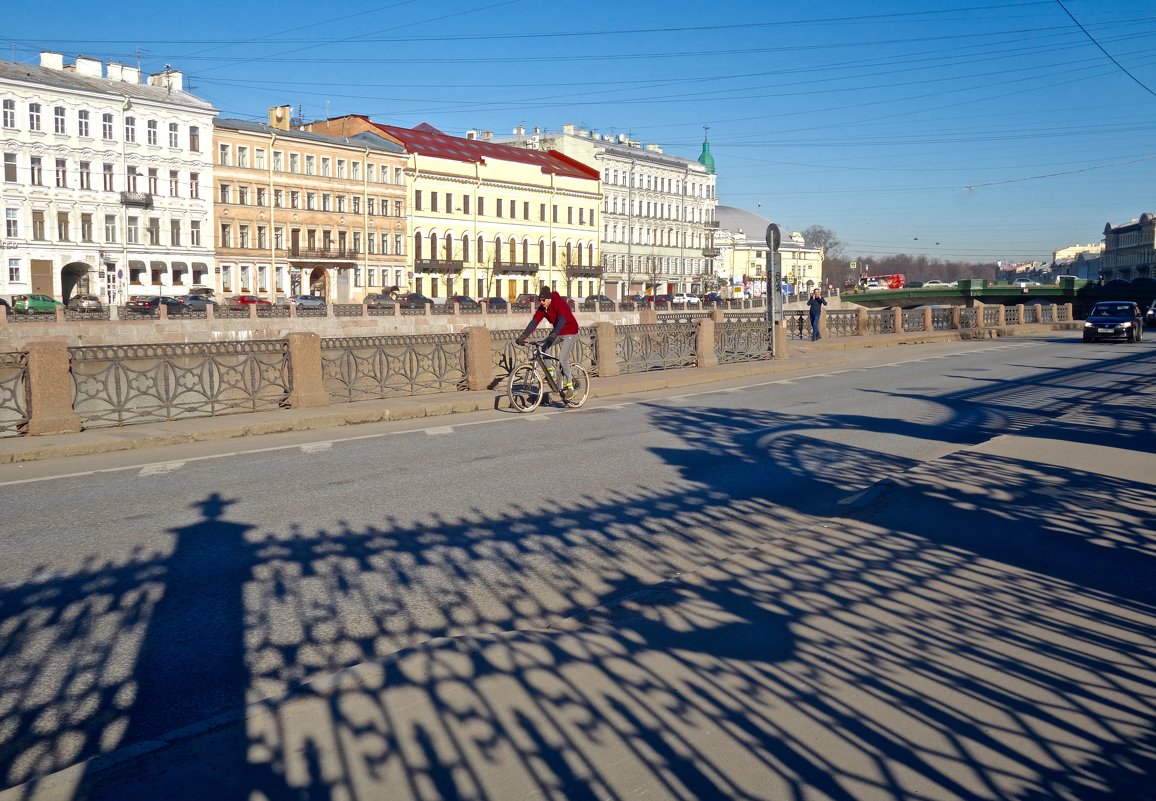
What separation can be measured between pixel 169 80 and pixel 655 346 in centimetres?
5659

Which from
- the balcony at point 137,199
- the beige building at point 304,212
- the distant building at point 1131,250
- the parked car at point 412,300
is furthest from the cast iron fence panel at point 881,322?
the distant building at point 1131,250

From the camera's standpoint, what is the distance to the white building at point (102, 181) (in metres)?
58.9

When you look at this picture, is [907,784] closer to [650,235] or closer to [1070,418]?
[1070,418]

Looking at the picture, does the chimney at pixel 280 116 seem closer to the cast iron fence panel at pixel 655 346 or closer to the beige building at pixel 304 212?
the beige building at pixel 304 212

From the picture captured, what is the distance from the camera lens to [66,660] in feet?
17.4

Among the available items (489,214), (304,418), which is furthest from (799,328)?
(489,214)

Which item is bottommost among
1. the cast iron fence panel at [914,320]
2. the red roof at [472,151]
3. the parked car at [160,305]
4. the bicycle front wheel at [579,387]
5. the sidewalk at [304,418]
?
the sidewalk at [304,418]

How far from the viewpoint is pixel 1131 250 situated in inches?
6038

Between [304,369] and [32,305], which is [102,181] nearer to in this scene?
[32,305]

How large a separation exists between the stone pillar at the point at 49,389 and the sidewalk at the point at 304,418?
0.82 feet

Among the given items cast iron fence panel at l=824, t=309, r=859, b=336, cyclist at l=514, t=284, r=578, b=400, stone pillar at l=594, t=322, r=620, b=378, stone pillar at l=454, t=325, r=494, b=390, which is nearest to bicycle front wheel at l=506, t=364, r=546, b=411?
cyclist at l=514, t=284, r=578, b=400

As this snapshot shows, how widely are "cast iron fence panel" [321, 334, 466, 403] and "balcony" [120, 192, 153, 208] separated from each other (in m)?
51.5

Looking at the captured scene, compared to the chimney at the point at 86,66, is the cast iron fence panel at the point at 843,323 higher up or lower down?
lower down

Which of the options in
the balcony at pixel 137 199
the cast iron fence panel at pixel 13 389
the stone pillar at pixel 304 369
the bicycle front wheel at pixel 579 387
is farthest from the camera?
the balcony at pixel 137 199
